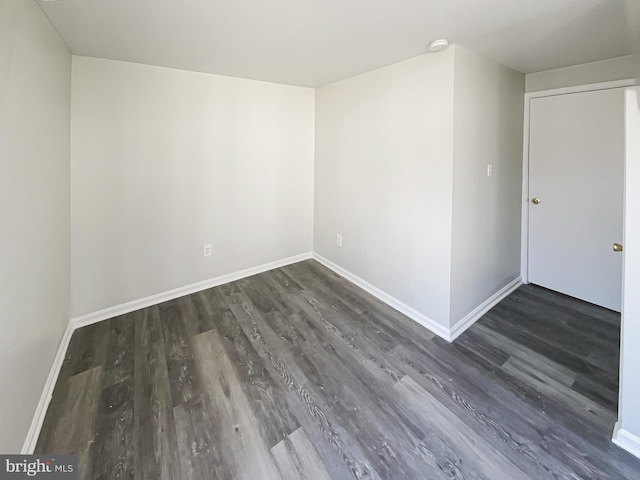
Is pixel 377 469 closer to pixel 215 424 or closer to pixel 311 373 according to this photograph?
pixel 311 373

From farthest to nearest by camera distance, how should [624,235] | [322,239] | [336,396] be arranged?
1. [322,239]
2. [336,396]
3. [624,235]

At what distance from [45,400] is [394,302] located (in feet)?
8.30

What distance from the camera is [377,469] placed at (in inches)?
51.9

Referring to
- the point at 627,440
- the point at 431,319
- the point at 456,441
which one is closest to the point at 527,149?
the point at 431,319

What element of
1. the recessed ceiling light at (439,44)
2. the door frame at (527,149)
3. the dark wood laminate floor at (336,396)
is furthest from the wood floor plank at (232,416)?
the door frame at (527,149)

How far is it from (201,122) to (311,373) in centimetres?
250

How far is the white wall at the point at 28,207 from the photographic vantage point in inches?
47.9

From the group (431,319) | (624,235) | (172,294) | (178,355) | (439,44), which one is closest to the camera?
(624,235)

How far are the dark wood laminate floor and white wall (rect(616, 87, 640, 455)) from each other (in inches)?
6.5

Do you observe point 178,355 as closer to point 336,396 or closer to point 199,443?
point 199,443

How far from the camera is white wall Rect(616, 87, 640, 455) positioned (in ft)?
4.18

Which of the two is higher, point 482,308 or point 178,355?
point 482,308

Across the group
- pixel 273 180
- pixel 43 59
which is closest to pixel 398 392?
pixel 273 180

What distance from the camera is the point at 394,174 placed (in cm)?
259
